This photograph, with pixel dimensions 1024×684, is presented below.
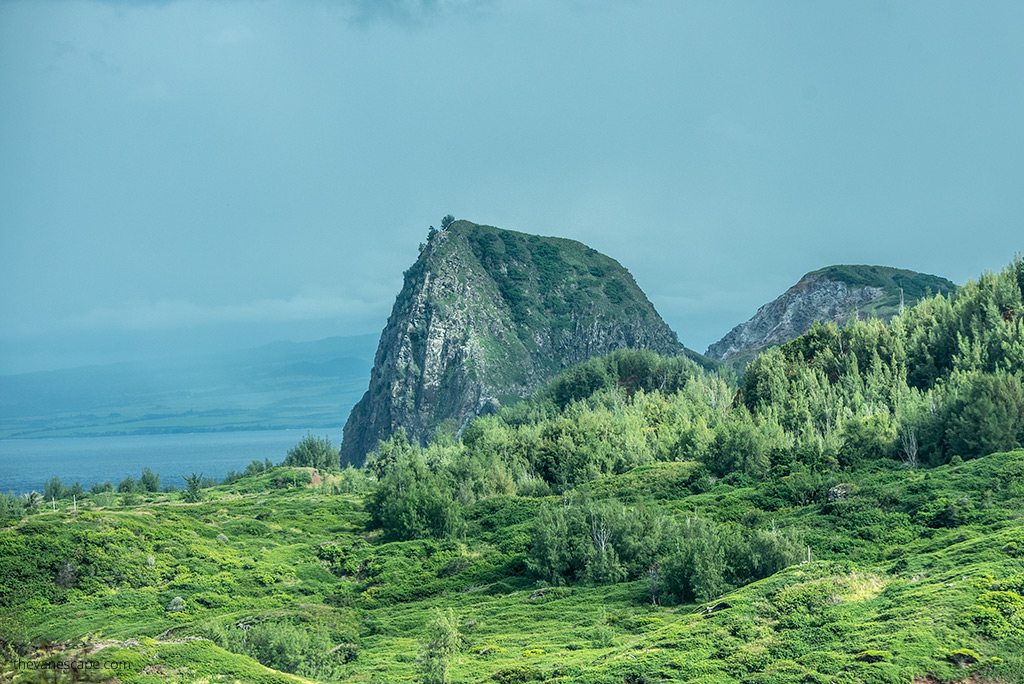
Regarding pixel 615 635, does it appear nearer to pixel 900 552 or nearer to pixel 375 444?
pixel 900 552

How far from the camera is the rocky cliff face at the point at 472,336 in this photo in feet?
548

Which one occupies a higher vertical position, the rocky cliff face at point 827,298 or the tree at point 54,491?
the rocky cliff face at point 827,298

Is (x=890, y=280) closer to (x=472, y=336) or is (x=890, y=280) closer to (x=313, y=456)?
(x=472, y=336)

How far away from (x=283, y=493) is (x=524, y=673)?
73997 mm

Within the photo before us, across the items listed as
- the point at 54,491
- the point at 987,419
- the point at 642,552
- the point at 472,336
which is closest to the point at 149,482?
the point at 54,491

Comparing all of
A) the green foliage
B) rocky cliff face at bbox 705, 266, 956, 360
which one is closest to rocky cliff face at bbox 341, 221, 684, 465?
rocky cliff face at bbox 705, 266, 956, 360

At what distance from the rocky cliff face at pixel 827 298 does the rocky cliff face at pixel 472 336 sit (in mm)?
20751

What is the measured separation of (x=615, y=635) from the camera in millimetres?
31719

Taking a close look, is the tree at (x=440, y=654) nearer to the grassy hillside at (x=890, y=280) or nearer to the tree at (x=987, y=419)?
the tree at (x=987, y=419)

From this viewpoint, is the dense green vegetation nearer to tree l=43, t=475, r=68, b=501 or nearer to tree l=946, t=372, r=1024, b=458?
tree l=946, t=372, r=1024, b=458

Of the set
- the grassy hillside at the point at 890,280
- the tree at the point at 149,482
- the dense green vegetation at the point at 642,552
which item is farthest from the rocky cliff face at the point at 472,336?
the dense green vegetation at the point at 642,552

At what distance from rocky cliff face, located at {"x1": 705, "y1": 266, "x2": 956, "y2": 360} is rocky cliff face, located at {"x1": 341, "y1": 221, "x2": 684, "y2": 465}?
20751 millimetres

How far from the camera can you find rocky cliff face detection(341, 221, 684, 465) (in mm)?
167000

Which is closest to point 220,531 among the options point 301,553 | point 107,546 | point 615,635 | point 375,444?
point 301,553
